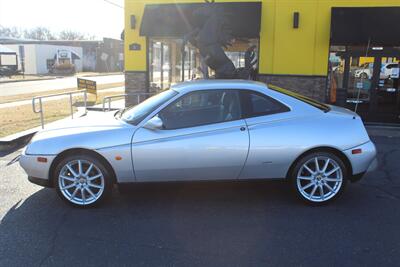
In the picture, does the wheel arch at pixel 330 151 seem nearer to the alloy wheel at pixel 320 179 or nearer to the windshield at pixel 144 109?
the alloy wheel at pixel 320 179

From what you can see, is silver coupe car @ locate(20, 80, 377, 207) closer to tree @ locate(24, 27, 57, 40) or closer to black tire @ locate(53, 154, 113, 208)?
black tire @ locate(53, 154, 113, 208)

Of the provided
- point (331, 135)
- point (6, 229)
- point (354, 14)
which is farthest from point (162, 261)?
point (354, 14)

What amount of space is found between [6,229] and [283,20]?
9.73 metres

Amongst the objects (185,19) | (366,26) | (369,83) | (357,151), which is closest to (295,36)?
(366,26)

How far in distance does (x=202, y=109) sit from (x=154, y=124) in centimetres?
63

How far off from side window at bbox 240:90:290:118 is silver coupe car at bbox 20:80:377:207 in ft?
0.04

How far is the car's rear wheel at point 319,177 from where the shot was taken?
4789 mm

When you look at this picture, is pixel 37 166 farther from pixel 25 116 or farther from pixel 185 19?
pixel 185 19

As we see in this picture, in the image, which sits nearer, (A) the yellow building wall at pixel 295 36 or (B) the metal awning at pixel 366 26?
(B) the metal awning at pixel 366 26

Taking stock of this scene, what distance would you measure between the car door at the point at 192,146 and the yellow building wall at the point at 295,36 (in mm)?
7715

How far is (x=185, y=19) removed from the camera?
1188 cm

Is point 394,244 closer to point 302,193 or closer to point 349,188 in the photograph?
point 302,193

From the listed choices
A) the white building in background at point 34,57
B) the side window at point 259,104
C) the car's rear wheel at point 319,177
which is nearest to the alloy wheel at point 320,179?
the car's rear wheel at point 319,177

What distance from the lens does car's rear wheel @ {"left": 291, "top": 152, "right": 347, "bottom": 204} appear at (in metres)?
4.79
